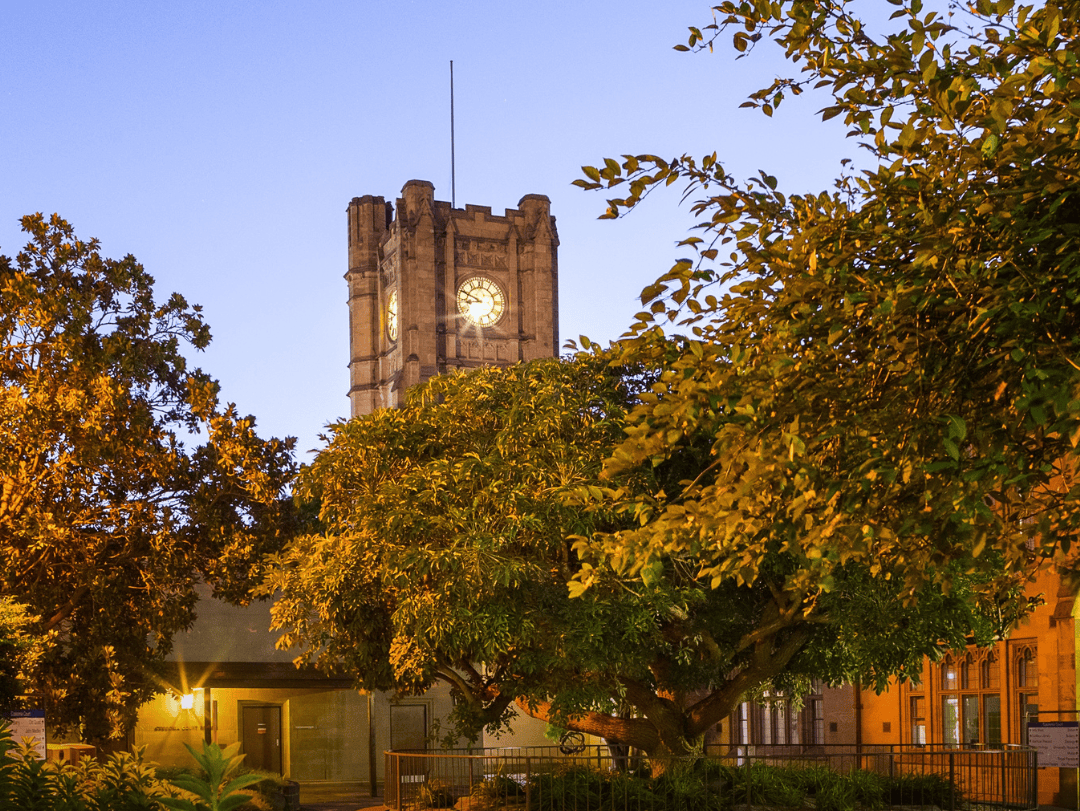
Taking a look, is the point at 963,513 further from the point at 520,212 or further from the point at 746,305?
the point at 520,212

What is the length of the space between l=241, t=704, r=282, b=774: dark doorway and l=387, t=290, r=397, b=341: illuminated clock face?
8192 centimetres

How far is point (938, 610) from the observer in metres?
19.8

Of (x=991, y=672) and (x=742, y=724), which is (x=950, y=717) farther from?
(x=742, y=724)

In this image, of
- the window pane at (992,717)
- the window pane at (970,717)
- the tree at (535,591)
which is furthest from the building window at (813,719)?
the tree at (535,591)

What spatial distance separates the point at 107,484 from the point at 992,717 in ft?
66.7

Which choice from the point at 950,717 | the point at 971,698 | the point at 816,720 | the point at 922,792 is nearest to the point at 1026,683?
the point at 971,698

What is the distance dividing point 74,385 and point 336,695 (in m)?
19.2

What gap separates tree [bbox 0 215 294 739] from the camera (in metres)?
21.8

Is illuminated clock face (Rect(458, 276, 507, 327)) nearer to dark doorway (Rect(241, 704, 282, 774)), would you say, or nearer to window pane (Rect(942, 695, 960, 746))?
dark doorway (Rect(241, 704, 282, 774))

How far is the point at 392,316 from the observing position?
12112 cm

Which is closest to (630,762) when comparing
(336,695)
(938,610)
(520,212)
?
(938,610)

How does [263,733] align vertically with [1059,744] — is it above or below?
below

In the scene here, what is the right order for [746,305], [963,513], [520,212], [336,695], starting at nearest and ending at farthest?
1. [963,513]
2. [746,305]
3. [336,695]
4. [520,212]

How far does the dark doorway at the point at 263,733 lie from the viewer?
39.1 metres
